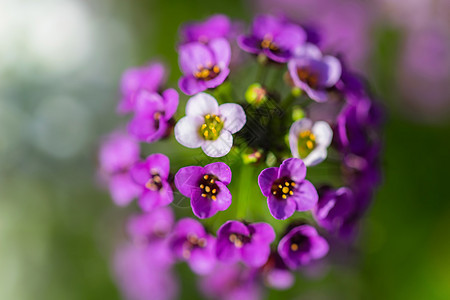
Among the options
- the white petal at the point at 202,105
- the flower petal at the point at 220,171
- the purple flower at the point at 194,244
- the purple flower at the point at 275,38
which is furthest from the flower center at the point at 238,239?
the purple flower at the point at 275,38

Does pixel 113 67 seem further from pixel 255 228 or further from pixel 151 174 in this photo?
pixel 255 228

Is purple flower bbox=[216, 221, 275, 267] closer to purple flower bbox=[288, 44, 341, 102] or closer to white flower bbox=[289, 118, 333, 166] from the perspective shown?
white flower bbox=[289, 118, 333, 166]

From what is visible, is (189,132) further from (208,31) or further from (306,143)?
(208,31)

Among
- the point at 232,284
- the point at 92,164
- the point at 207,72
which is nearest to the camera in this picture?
the point at 207,72

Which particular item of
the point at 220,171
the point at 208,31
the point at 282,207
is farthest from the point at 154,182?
the point at 208,31

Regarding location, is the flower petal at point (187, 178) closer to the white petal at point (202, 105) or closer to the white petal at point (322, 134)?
the white petal at point (202, 105)

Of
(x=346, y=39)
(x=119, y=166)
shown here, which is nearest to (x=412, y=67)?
(x=346, y=39)
